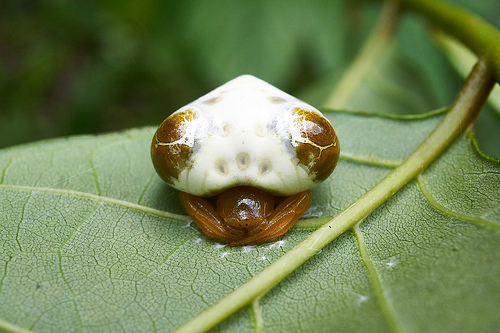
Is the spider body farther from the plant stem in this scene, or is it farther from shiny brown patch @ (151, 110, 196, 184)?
the plant stem

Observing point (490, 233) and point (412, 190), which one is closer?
point (490, 233)

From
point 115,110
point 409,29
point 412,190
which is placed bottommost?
point 115,110

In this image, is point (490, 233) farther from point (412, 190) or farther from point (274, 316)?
point (274, 316)

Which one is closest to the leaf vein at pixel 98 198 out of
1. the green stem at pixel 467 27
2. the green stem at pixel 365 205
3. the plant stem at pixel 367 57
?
the green stem at pixel 365 205

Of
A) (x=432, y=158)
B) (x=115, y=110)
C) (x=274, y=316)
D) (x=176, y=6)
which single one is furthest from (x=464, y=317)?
(x=115, y=110)

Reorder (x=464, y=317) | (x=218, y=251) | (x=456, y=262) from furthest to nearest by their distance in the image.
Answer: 1. (x=218, y=251)
2. (x=456, y=262)
3. (x=464, y=317)

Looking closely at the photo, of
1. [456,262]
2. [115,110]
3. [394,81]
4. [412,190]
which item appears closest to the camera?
[456,262]
